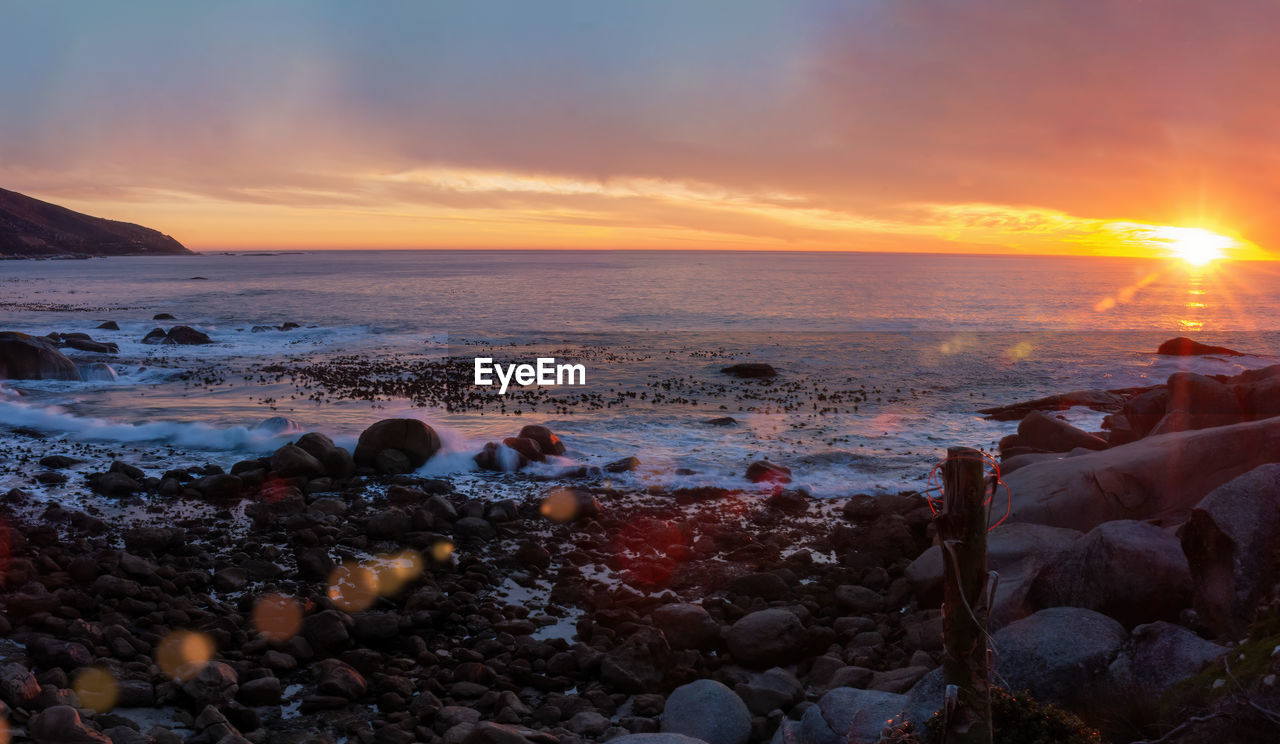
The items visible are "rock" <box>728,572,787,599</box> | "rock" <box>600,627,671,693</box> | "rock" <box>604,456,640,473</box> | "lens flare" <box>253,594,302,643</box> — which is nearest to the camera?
"rock" <box>600,627,671,693</box>

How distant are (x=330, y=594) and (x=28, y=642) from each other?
13.0 feet

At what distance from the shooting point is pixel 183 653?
34.6 feet

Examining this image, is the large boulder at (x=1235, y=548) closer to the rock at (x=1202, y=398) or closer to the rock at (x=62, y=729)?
the rock at (x=62, y=729)

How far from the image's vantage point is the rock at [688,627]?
38.6 ft

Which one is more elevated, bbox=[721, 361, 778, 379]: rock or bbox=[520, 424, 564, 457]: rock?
bbox=[721, 361, 778, 379]: rock

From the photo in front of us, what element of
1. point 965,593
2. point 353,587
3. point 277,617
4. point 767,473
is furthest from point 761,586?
point 965,593

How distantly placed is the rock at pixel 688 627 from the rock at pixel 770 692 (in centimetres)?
124

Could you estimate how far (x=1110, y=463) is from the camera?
45.4 feet

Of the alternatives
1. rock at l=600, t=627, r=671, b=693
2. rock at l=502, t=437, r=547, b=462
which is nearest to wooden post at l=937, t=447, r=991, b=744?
rock at l=600, t=627, r=671, b=693

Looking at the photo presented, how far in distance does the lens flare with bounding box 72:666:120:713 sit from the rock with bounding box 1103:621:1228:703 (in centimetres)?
1138

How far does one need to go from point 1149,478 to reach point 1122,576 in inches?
201

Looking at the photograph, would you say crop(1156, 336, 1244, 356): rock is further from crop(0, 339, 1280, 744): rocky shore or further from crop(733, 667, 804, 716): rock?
crop(733, 667, 804, 716): rock

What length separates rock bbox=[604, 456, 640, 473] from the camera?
2111 cm

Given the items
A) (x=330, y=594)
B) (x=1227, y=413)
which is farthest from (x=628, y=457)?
(x=1227, y=413)
